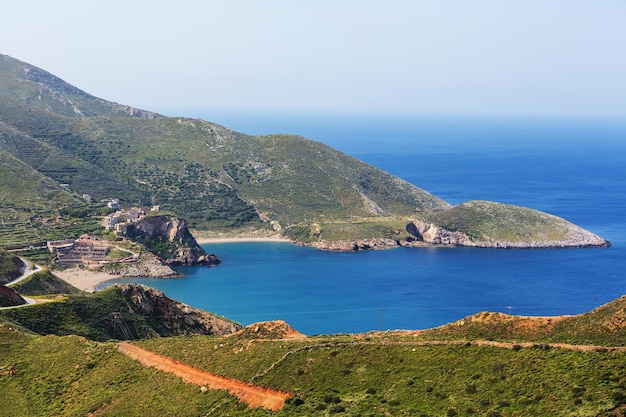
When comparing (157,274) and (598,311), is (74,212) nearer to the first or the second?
(157,274)

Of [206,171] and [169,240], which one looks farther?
[206,171]

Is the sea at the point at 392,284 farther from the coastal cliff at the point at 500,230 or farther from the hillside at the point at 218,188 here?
the hillside at the point at 218,188

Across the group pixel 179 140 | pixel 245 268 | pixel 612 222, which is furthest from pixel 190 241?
pixel 612 222

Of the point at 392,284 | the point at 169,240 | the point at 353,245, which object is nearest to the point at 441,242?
the point at 353,245

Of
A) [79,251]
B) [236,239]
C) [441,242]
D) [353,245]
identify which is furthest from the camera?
[236,239]

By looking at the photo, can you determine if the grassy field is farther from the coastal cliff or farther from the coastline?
the coastal cliff

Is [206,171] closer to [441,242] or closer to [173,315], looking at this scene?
[441,242]
